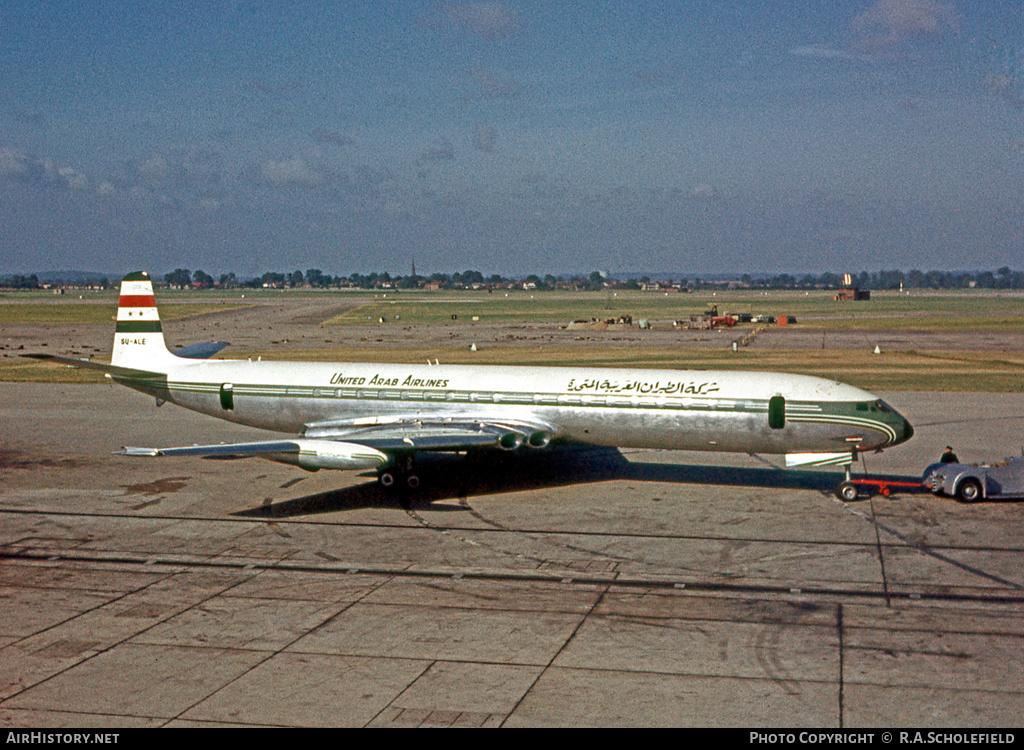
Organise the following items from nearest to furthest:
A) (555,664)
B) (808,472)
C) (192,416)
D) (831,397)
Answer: (555,664)
(831,397)
(808,472)
(192,416)

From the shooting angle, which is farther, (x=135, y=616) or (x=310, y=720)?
(x=135, y=616)

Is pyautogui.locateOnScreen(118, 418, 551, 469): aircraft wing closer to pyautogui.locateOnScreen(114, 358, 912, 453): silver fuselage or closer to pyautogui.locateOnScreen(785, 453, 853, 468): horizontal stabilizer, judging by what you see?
pyautogui.locateOnScreen(114, 358, 912, 453): silver fuselage

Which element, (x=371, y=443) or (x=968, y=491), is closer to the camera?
(x=371, y=443)

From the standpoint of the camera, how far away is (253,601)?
20.9m

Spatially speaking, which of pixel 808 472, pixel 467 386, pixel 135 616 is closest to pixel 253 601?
pixel 135 616

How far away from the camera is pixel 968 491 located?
29.7 metres

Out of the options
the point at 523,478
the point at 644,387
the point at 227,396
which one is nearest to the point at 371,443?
the point at 523,478

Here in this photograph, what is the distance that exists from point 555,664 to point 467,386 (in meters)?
17.1

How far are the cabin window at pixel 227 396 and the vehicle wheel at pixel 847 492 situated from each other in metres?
23.0

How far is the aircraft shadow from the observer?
30891 millimetres

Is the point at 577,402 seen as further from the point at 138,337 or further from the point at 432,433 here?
the point at 138,337

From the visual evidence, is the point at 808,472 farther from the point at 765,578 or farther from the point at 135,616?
the point at 135,616

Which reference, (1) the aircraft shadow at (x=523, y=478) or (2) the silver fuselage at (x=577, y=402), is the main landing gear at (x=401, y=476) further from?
(2) the silver fuselage at (x=577, y=402)

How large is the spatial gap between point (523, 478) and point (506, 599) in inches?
536
